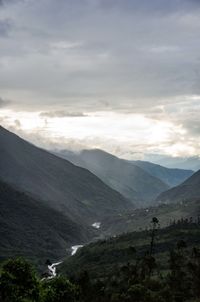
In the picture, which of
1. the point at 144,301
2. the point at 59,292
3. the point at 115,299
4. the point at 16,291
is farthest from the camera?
the point at 115,299

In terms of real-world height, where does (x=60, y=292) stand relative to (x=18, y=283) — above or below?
below

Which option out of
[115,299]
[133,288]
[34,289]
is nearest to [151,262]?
[115,299]

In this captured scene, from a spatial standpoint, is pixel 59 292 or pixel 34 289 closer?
pixel 34 289

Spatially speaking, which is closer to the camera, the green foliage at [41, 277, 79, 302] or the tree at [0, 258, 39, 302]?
the tree at [0, 258, 39, 302]

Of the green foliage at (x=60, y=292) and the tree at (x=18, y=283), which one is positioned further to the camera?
the green foliage at (x=60, y=292)

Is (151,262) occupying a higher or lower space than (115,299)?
higher

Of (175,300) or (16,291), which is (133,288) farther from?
(16,291)

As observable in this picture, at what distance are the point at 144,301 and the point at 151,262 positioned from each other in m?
31.5

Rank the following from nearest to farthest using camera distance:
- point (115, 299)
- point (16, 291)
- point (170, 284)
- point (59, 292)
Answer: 1. point (16, 291)
2. point (59, 292)
3. point (115, 299)
4. point (170, 284)

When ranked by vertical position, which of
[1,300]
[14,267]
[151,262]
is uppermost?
[151,262]

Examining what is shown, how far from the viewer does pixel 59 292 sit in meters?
125

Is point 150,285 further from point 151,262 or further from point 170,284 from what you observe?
point 151,262

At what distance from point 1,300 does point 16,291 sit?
428 centimetres

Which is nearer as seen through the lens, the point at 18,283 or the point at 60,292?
the point at 18,283
